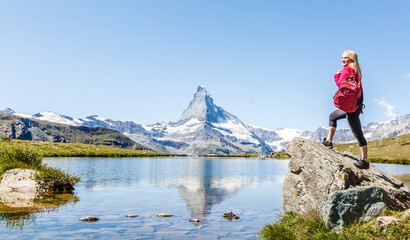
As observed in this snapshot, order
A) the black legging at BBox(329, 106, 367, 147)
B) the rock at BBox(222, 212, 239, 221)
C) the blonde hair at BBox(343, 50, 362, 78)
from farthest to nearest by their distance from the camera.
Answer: the rock at BBox(222, 212, 239, 221) < the black legging at BBox(329, 106, 367, 147) < the blonde hair at BBox(343, 50, 362, 78)

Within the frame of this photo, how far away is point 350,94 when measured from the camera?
47.2 feet

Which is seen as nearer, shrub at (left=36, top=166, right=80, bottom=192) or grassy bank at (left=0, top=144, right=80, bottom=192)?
shrub at (left=36, top=166, right=80, bottom=192)

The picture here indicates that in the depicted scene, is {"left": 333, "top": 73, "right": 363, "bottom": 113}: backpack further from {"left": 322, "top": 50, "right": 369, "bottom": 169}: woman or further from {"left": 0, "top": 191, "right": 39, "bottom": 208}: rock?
{"left": 0, "top": 191, "right": 39, "bottom": 208}: rock

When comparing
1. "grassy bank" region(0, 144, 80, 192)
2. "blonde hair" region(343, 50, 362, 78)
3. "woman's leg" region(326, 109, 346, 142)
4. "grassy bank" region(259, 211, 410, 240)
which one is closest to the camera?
"grassy bank" region(259, 211, 410, 240)

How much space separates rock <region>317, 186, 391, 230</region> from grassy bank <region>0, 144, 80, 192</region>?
27494 millimetres

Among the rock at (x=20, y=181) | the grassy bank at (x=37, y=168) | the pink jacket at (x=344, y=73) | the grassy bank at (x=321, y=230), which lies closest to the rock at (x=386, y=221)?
the grassy bank at (x=321, y=230)

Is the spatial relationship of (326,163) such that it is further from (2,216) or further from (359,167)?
(2,216)

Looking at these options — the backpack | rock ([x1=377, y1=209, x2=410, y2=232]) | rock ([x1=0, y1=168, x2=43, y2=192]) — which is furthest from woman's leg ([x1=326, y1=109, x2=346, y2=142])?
rock ([x1=0, y1=168, x2=43, y2=192])

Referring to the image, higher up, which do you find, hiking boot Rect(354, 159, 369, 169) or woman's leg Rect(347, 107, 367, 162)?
woman's leg Rect(347, 107, 367, 162)

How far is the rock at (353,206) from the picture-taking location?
12391 millimetres

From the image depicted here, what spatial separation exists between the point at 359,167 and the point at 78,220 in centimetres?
1694

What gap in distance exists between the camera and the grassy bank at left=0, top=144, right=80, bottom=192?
3009cm

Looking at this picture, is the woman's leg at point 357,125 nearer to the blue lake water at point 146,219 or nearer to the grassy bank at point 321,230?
the grassy bank at point 321,230

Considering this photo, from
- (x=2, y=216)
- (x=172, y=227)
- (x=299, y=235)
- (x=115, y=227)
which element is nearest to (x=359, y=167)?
(x=299, y=235)
